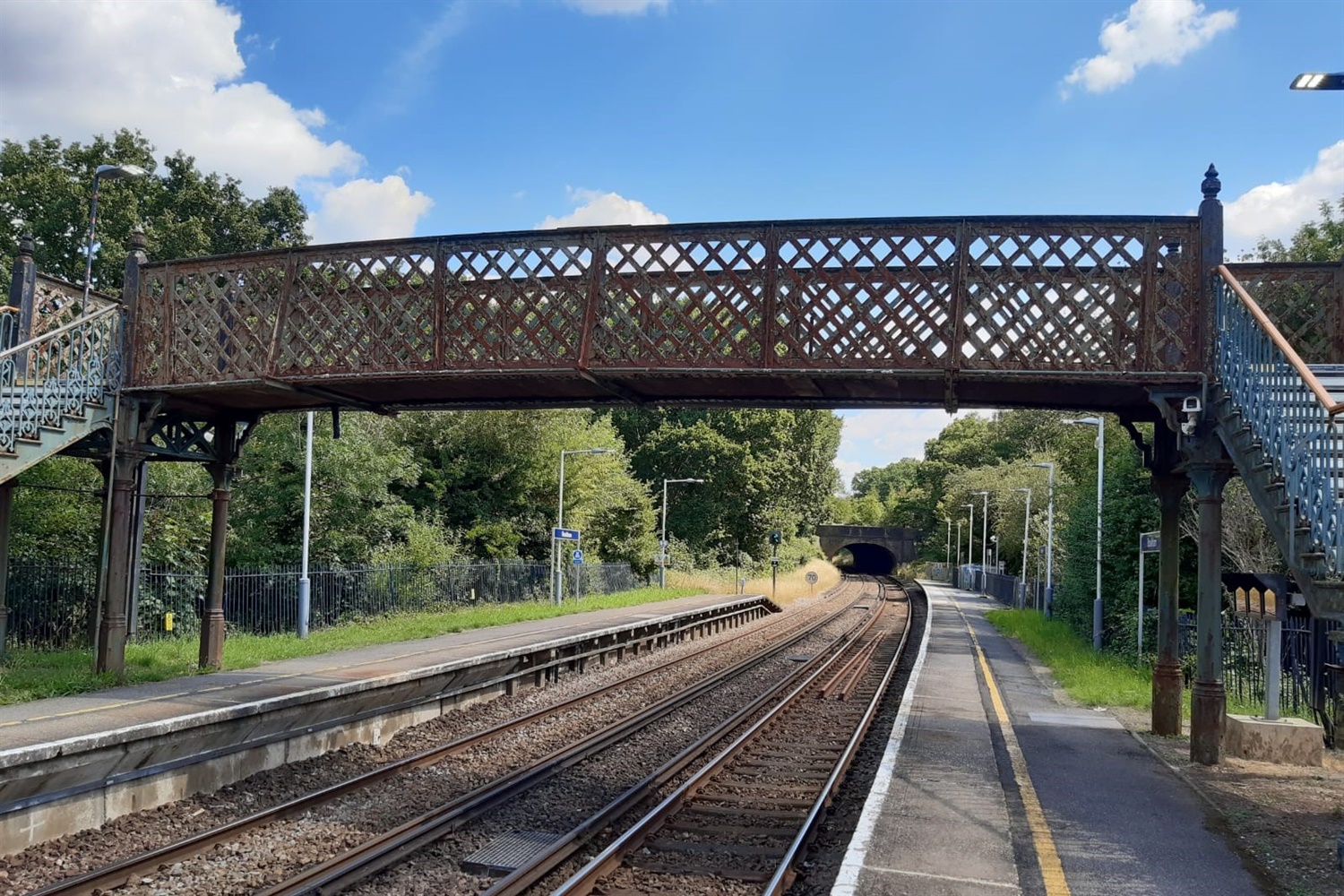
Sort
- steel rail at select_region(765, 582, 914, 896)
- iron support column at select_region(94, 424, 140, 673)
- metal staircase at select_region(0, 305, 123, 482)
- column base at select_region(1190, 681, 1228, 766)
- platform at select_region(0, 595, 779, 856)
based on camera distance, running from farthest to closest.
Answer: iron support column at select_region(94, 424, 140, 673), metal staircase at select_region(0, 305, 123, 482), column base at select_region(1190, 681, 1228, 766), platform at select_region(0, 595, 779, 856), steel rail at select_region(765, 582, 914, 896)

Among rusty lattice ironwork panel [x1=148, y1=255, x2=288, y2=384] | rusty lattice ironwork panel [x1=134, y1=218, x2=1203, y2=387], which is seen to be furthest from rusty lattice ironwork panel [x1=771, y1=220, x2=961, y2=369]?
rusty lattice ironwork panel [x1=148, y1=255, x2=288, y2=384]

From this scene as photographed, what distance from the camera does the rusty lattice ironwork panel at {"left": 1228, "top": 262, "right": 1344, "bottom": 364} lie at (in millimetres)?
10555

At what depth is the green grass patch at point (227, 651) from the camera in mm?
12656

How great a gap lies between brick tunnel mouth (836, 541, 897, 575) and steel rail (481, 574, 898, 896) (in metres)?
96.6

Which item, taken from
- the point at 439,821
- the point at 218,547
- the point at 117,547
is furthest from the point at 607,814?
the point at 218,547

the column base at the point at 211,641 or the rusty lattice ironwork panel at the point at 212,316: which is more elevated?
the rusty lattice ironwork panel at the point at 212,316

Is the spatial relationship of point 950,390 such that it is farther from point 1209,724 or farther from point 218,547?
point 218,547

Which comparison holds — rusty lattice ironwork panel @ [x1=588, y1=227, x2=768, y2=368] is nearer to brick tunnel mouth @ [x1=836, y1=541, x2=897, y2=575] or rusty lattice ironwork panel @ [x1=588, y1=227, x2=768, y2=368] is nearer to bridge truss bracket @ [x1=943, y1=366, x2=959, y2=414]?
bridge truss bracket @ [x1=943, y1=366, x2=959, y2=414]

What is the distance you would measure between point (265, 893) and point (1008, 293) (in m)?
8.86

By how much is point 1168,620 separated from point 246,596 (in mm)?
17984

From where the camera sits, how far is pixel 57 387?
12586mm

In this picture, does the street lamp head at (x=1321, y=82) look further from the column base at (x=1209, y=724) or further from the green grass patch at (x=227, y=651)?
the green grass patch at (x=227, y=651)

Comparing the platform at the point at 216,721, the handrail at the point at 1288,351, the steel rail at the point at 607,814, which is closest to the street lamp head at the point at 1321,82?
the handrail at the point at 1288,351

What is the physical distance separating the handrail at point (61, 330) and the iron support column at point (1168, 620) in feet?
44.4
